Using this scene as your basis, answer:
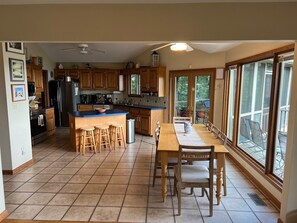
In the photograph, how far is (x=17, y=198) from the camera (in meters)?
3.08

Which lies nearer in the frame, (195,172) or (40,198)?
(195,172)

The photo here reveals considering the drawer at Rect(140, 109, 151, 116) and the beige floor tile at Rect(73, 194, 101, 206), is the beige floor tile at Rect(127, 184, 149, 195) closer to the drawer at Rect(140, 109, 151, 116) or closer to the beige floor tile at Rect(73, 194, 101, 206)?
the beige floor tile at Rect(73, 194, 101, 206)

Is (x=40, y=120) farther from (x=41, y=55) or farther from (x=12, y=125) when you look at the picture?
(x=41, y=55)

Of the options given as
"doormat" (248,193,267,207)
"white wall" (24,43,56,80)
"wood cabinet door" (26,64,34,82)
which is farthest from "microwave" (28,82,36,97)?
"doormat" (248,193,267,207)

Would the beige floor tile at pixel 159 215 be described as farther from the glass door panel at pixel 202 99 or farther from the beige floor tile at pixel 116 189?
the glass door panel at pixel 202 99

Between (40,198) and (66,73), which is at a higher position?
(66,73)

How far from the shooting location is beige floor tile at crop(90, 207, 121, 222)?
2.62m

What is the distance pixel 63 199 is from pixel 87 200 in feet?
1.13

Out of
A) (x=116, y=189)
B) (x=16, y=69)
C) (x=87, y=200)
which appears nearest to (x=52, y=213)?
(x=87, y=200)

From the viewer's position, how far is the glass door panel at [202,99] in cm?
577

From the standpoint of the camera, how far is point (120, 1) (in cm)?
216

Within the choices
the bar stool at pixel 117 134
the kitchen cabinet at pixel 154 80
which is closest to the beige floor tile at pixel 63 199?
the bar stool at pixel 117 134

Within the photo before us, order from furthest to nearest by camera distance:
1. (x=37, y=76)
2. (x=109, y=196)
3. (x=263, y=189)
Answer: (x=37, y=76) < (x=263, y=189) < (x=109, y=196)

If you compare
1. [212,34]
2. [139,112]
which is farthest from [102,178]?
[139,112]
